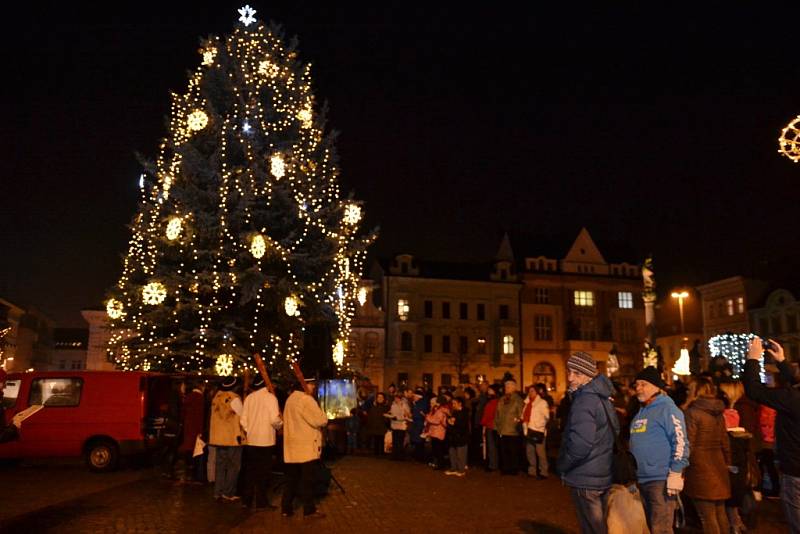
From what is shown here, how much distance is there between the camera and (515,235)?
68.5m

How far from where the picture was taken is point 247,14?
67.7 feet

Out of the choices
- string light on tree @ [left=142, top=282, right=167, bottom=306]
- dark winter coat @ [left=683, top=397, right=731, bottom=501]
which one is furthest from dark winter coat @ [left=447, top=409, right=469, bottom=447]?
dark winter coat @ [left=683, top=397, right=731, bottom=501]

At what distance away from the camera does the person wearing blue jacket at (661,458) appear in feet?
19.9

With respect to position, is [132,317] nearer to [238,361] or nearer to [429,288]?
[238,361]

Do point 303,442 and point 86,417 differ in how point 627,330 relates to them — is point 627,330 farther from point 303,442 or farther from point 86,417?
point 303,442

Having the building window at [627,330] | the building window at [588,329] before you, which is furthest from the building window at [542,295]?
the building window at [627,330]

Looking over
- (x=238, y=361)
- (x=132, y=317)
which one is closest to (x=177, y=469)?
(x=238, y=361)

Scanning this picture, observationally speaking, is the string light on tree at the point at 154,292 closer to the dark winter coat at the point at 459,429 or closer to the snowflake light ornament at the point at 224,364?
the snowflake light ornament at the point at 224,364

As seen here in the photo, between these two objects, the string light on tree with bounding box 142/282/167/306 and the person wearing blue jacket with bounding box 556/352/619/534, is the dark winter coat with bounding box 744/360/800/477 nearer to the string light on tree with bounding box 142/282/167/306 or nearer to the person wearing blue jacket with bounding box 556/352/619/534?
the person wearing blue jacket with bounding box 556/352/619/534

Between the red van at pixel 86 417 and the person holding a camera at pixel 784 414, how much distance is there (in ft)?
41.6

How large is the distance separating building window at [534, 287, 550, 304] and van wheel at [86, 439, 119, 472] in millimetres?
53074

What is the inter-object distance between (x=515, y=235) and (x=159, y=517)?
6061 centimetres

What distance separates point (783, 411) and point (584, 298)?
61.7 meters

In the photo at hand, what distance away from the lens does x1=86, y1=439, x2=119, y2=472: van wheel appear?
15.0 meters
